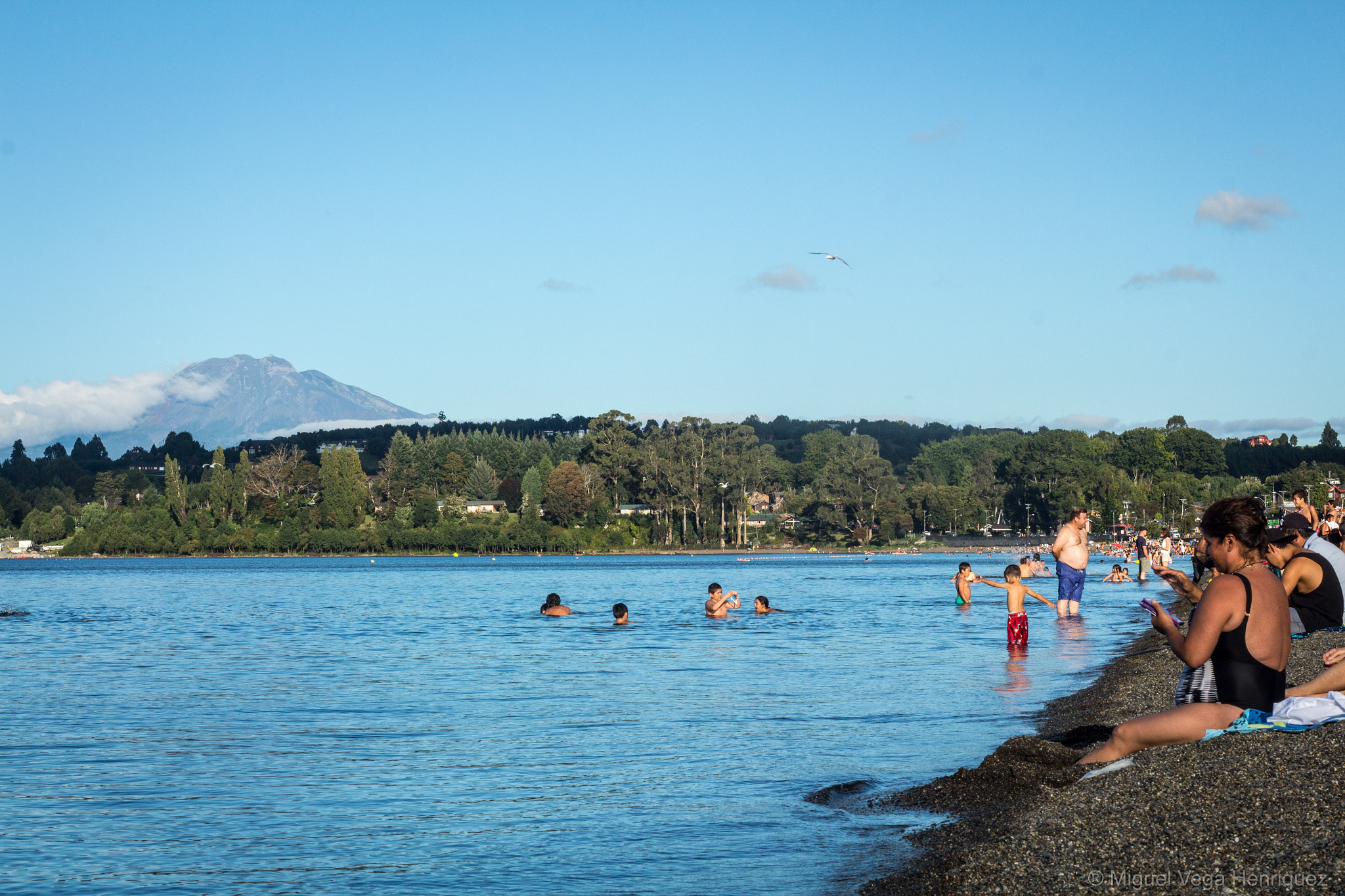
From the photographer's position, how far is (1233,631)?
25.5 ft

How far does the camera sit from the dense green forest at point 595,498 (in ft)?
491

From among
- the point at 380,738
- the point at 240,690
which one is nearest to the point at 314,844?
the point at 380,738

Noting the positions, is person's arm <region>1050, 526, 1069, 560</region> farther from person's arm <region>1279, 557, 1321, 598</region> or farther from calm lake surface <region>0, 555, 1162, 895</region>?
person's arm <region>1279, 557, 1321, 598</region>

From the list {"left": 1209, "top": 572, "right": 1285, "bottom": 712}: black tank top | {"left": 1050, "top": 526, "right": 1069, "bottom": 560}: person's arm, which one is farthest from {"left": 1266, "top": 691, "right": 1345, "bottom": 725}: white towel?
{"left": 1050, "top": 526, "right": 1069, "bottom": 560}: person's arm

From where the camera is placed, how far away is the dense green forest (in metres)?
150

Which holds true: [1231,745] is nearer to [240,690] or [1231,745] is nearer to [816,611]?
[240,690]

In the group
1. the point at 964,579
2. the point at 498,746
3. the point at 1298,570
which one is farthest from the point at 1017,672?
the point at 964,579

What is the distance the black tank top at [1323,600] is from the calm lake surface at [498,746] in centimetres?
348

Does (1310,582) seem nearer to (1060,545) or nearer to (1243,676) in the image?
(1243,676)

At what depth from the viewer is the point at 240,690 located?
19.6 m

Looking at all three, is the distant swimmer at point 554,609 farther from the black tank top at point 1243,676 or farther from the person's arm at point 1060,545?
the black tank top at point 1243,676

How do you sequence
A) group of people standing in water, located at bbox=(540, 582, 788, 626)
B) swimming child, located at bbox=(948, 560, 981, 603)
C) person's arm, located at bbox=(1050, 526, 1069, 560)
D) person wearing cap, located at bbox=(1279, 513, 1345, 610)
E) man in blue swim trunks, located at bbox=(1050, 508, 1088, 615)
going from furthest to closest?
group of people standing in water, located at bbox=(540, 582, 788, 626)
swimming child, located at bbox=(948, 560, 981, 603)
person's arm, located at bbox=(1050, 526, 1069, 560)
man in blue swim trunks, located at bbox=(1050, 508, 1088, 615)
person wearing cap, located at bbox=(1279, 513, 1345, 610)

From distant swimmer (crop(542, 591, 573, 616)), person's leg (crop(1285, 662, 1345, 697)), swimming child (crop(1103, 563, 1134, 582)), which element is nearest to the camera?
person's leg (crop(1285, 662, 1345, 697))

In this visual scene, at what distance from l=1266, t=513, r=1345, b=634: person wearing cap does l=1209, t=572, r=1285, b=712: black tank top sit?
5.47m
